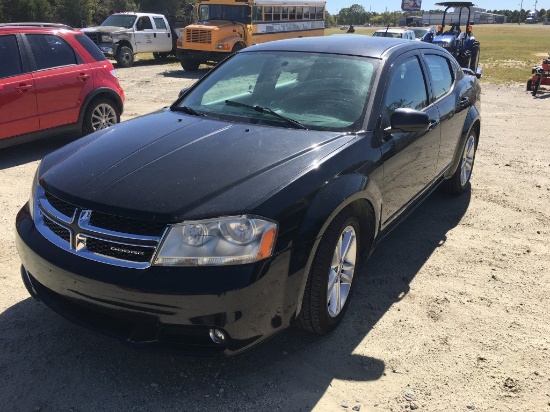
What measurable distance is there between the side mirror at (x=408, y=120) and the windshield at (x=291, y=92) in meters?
0.22

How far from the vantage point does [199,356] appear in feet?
8.20

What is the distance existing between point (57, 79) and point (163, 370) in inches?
208

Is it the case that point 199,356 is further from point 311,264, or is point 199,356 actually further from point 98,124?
point 98,124

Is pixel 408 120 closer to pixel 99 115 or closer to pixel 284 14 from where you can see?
pixel 99 115

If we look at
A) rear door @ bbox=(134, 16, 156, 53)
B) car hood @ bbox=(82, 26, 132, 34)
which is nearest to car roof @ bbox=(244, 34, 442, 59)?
car hood @ bbox=(82, 26, 132, 34)

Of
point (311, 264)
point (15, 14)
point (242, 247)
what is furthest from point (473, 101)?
point (15, 14)

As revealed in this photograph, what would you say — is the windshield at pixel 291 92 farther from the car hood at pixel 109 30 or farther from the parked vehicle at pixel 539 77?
the car hood at pixel 109 30

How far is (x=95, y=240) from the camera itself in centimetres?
256

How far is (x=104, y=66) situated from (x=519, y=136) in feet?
21.9

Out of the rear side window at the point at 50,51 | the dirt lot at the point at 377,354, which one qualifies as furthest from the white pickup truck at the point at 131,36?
the dirt lot at the point at 377,354

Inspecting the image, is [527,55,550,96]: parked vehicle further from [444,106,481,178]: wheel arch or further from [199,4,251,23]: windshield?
[199,4,251,23]: windshield

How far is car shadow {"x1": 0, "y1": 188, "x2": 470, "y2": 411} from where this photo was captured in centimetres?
263

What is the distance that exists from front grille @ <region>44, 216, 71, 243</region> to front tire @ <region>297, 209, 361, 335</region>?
1.27 meters

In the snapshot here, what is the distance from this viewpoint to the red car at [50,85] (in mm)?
6477
